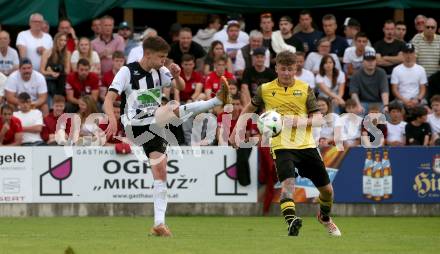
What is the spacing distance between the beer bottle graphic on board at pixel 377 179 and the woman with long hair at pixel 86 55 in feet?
17.1

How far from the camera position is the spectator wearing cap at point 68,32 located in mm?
19109

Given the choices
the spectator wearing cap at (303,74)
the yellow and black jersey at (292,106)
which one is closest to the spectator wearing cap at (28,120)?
the spectator wearing cap at (303,74)

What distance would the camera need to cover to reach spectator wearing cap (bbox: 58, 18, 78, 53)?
19.1 m

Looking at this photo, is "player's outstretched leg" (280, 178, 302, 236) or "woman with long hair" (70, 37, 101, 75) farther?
"woman with long hair" (70, 37, 101, 75)

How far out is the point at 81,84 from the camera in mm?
18703

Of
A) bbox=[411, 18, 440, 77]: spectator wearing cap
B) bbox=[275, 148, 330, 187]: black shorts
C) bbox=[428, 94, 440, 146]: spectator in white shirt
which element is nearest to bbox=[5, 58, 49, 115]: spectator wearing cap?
bbox=[428, 94, 440, 146]: spectator in white shirt

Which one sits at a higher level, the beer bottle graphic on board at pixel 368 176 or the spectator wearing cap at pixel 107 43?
the spectator wearing cap at pixel 107 43

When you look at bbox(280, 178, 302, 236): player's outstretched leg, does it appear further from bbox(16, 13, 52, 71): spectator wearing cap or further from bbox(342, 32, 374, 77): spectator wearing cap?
bbox(16, 13, 52, 71): spectator wearing cap

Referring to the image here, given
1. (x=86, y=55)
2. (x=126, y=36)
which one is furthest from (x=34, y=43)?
(x=126, y=36)

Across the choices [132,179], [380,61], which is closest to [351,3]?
[380,61]

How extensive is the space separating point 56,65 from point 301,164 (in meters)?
7.92

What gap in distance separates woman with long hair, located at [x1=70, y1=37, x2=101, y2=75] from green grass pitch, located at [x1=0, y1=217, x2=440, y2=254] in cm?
342

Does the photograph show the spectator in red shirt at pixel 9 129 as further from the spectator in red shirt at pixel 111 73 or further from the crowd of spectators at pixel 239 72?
the spectator in red shirt at pixel 111 73

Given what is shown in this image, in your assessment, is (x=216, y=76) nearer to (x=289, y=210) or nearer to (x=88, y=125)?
(x=88, y=125)
